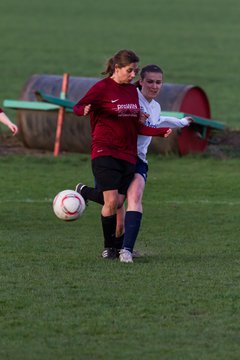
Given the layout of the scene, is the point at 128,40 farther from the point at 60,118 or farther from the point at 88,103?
the point at 88,103

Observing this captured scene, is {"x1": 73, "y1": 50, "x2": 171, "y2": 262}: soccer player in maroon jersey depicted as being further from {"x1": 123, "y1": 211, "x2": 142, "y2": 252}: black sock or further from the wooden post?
the wooden post

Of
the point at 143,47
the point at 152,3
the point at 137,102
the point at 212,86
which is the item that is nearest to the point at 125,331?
the point at 137,102

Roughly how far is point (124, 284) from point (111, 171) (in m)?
1.33

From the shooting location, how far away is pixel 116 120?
9.44 meters

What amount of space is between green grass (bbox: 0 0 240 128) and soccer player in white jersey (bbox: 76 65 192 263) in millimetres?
11691

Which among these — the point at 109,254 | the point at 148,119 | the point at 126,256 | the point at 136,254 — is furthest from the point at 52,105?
the point at 126,256

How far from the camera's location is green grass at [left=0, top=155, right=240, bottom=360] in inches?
270

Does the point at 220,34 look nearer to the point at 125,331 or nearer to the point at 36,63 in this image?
the point at 36,63

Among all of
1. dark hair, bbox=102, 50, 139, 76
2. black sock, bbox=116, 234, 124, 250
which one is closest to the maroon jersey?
dark hair, bbox=102, 50, 139, 76

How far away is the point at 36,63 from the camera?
33750 mm

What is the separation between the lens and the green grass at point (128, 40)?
3075 centimetres

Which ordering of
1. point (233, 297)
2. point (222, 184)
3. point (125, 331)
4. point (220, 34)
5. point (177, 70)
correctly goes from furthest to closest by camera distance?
point (220, 34) → point (177, 70) → point (222, 184) → point (233, 297) → point (125, 331)

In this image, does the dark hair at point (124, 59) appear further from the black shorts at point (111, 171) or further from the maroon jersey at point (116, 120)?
the black shorts at point (111, 171)

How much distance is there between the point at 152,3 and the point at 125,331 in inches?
2172
